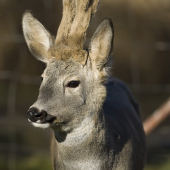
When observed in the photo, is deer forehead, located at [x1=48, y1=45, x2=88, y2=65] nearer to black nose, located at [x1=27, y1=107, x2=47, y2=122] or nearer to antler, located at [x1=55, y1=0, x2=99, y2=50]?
Answer: antler, located at [x1=55, y1=0, x2=99, y2=50]

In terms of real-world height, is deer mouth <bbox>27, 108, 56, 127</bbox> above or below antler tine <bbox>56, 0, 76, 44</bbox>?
below

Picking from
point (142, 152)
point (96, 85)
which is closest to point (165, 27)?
point (142, 152)

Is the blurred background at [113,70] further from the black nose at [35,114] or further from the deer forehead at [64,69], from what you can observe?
the black nose at [35,114]

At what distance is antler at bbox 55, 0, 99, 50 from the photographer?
464cm

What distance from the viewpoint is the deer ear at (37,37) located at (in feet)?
16.1

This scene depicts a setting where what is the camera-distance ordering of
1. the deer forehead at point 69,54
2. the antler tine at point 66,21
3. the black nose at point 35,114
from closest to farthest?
the black nose at point 35,114
the deer forehead at point 69,54
the antler tine at point 66,21

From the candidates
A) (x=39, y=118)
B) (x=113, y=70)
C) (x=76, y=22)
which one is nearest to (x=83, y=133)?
(x=39, y=118)

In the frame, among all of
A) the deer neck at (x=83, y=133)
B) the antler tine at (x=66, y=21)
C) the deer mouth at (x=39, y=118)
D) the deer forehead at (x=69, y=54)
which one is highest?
the antler tine at (x=66, y=21)

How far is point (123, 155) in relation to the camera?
15.9 ft

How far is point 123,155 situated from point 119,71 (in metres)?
5.94

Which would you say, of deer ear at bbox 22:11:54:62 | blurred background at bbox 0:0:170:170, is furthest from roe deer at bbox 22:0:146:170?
blurred background at bbox 0:0:170:170

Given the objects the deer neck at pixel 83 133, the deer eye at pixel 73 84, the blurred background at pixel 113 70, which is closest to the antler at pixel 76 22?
the deer eye at pixel 73 84

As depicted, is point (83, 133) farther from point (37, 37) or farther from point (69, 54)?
point (37, 37)

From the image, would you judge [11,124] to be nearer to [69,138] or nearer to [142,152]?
[142,152]
